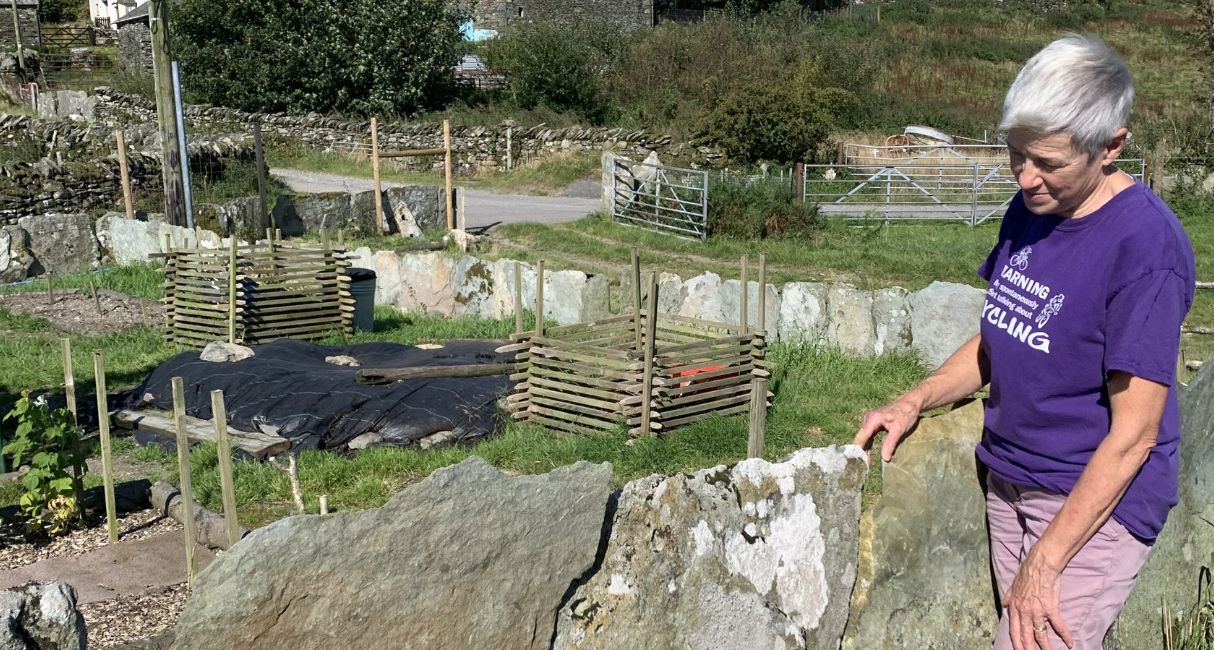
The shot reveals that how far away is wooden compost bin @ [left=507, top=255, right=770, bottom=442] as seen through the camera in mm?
7953

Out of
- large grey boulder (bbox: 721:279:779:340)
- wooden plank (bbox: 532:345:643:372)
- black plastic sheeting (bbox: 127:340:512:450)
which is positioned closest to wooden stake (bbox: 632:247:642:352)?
wooden plank (bbox: 532:345:643:372)

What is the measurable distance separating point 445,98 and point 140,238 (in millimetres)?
16191

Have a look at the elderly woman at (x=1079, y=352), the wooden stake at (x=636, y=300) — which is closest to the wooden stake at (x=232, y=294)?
the wooden stake at (x=636, y=300)

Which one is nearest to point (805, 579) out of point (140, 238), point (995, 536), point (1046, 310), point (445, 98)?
point (995, 536)

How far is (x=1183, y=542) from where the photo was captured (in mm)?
3736

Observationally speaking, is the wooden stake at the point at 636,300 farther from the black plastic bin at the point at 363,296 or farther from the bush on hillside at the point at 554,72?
the bush on hillside at the point at 554,72

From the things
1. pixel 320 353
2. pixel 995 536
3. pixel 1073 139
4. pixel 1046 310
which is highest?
pixel 1073 139

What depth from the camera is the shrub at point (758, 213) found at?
17531mm

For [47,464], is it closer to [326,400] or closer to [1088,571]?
[326,400]

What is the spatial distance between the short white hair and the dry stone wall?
23017mm

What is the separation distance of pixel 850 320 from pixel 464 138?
1859 cm

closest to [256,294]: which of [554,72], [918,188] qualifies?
[918,188]

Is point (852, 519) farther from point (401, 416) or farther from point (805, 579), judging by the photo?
point (401, 416)

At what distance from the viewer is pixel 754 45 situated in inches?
1358
